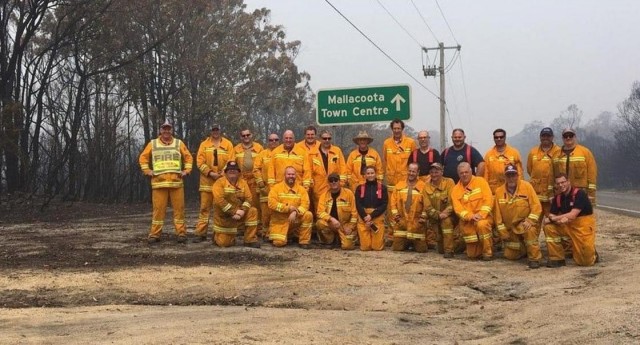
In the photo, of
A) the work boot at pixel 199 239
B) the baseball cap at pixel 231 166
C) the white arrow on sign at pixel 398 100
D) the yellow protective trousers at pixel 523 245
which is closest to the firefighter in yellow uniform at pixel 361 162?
the white arrow on sign at pixel 398 100

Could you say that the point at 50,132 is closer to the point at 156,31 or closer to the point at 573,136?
the point at 156,31

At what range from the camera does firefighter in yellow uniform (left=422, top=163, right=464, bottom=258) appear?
8.74 metres

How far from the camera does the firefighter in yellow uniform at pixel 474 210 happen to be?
8.34 metres

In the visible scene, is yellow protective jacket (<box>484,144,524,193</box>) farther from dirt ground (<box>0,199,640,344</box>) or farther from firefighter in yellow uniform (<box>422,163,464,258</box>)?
dirt ground (<box>0,199,640,344</box>)

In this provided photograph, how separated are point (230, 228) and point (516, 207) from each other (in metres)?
4.61

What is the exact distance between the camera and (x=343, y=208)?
373 inches

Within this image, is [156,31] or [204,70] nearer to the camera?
[156,31]

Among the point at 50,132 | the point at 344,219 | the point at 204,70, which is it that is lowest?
the point at 344,219

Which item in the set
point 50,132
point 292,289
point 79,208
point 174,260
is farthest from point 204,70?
point 292,289

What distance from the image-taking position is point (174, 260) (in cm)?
801

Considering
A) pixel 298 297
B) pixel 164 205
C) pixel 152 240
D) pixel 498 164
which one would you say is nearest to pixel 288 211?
pixel 164 205

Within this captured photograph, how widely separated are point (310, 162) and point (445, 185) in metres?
2.51

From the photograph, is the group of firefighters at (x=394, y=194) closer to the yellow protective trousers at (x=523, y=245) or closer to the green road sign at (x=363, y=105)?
the yellow protective trousers at (x=523, y=245)

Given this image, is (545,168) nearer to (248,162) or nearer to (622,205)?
(248,162)
